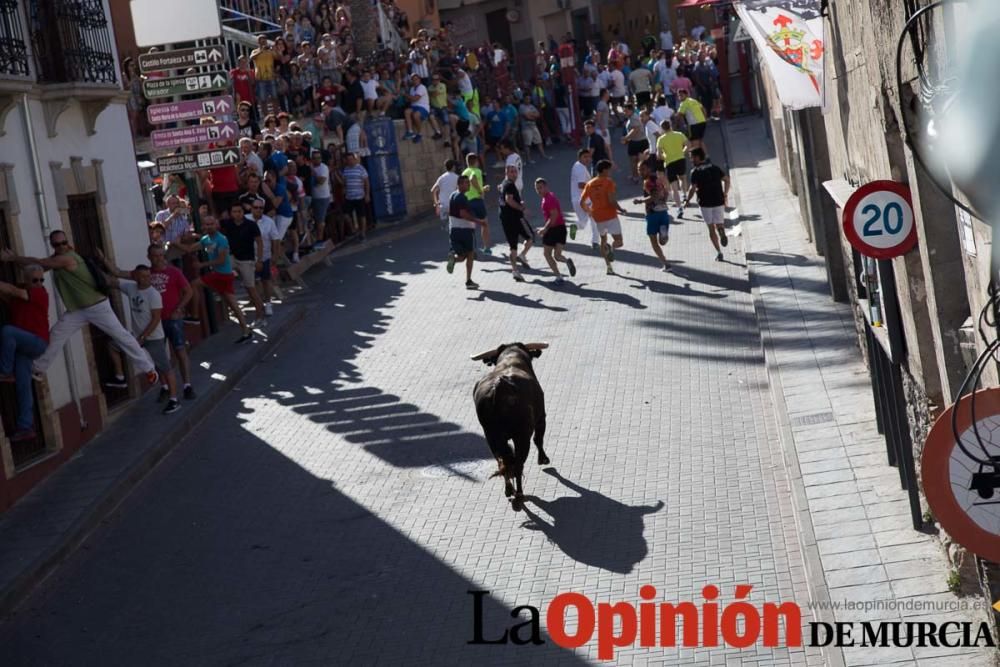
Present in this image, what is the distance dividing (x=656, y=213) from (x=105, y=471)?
9.82 m

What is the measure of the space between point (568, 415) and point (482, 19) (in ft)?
130

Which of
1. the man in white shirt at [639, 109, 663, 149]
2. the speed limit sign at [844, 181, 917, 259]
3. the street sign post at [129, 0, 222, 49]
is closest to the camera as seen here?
the speed limit sign at [844, 181, 917, 259]

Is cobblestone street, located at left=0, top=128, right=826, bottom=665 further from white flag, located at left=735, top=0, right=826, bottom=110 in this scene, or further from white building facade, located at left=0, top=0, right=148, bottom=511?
white flag, located at left=735, top=0, right=826, bottom=110

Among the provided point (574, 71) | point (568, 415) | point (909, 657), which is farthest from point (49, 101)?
point (574, 71)

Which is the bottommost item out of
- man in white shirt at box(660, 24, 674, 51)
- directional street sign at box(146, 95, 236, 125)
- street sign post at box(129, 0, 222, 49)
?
directional street sign at box(146, 95, 236, 125)

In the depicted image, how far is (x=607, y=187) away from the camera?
72.1 feet

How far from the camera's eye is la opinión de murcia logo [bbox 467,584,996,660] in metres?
8.37

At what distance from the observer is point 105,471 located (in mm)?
14492

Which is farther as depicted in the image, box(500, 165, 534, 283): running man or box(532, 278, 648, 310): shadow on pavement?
box(500, 165, 534, 283): running man

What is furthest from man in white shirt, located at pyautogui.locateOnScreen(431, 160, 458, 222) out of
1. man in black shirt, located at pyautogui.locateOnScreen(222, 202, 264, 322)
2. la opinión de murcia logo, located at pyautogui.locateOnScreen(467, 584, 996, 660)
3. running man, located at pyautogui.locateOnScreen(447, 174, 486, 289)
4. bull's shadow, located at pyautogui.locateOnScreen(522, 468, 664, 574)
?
la opinión de murcia logo, located at pyautogui.locateOnScreen(467, 584, 996, 660)

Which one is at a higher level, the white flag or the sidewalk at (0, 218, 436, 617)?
the white flag

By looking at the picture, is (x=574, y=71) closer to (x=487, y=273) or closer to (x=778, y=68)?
(x=487, y=273)

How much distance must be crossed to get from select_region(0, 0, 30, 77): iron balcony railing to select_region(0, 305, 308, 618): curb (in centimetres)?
412

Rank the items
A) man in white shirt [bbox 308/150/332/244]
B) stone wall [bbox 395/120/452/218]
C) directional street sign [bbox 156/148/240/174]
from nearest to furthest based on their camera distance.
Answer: directional street sign [bbox 156/148/240/174] → man in white shirt [bbox 308/150/332/244] → stone wall [bbox 395/120/452/218]
